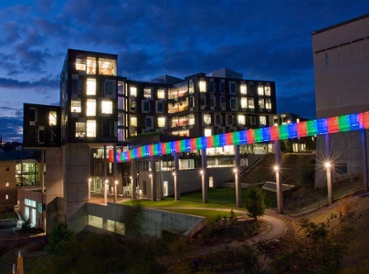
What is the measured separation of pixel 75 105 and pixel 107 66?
25.9ft

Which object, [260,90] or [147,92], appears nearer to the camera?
[147,92]

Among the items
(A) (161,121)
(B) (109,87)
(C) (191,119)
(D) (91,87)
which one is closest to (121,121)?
(A) (161,121)

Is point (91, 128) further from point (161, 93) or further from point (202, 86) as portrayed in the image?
point (161, 93)

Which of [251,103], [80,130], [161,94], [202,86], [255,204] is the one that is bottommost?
[255,204]

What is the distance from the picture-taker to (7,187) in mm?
78688

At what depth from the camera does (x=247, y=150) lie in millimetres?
74500

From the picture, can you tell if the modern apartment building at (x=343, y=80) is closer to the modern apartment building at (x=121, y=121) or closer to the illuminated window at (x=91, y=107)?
the modern apartment building at (x=121, y=121)

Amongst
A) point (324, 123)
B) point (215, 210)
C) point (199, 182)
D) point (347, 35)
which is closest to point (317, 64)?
point (347, 35)

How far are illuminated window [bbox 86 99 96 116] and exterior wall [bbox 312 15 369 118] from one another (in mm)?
30363

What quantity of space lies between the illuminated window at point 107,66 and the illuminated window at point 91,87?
1912 millimetres

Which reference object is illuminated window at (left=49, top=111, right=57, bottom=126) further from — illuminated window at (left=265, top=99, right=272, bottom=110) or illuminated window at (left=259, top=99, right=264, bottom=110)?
illuminated window at (left=265, top=99, right=272, bottom=110)

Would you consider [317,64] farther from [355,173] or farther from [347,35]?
[355,173]

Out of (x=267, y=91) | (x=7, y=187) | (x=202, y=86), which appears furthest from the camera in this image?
(x=267, y=91)

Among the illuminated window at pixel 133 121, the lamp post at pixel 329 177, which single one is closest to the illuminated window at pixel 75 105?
the illuminated window at pixel 133 121
